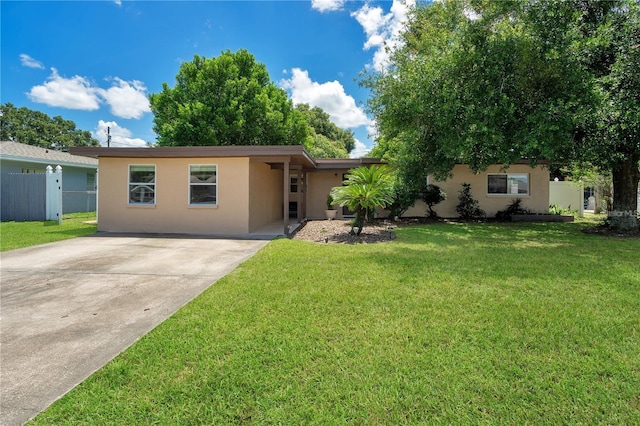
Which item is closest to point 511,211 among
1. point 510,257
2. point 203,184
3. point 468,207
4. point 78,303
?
point 468,207

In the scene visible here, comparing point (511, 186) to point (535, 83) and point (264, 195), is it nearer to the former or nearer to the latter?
point (535, 83)

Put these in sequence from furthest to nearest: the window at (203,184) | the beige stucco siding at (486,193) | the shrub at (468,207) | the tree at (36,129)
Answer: the tree at (36,129) < the beige stucco siding at (486,193) < the shrub at (468,207) < the window at (203,184)

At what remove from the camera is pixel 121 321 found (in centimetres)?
346

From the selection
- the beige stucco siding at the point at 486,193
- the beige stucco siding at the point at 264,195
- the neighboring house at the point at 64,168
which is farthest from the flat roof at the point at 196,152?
the beige stucco siding at the point at 486,193

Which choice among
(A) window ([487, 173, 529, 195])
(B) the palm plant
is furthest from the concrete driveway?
(A) window ([487, 173, 529, 195])

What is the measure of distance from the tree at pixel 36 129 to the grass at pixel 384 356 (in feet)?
166

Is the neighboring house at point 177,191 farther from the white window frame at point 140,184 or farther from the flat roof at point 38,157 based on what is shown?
the flat roof at point 38,157

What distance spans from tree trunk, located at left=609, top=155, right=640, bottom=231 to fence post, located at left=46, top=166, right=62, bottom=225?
19739 millimetres

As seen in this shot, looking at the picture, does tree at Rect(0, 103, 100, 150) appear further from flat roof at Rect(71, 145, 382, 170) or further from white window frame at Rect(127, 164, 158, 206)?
flat roof at Rect(71, 145, 382, 170)

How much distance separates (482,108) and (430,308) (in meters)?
6.58

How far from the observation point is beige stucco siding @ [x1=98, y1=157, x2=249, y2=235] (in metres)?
10.0

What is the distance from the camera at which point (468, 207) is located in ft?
47.2

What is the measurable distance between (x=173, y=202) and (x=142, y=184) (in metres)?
1.26

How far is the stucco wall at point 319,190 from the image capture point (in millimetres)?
15992
